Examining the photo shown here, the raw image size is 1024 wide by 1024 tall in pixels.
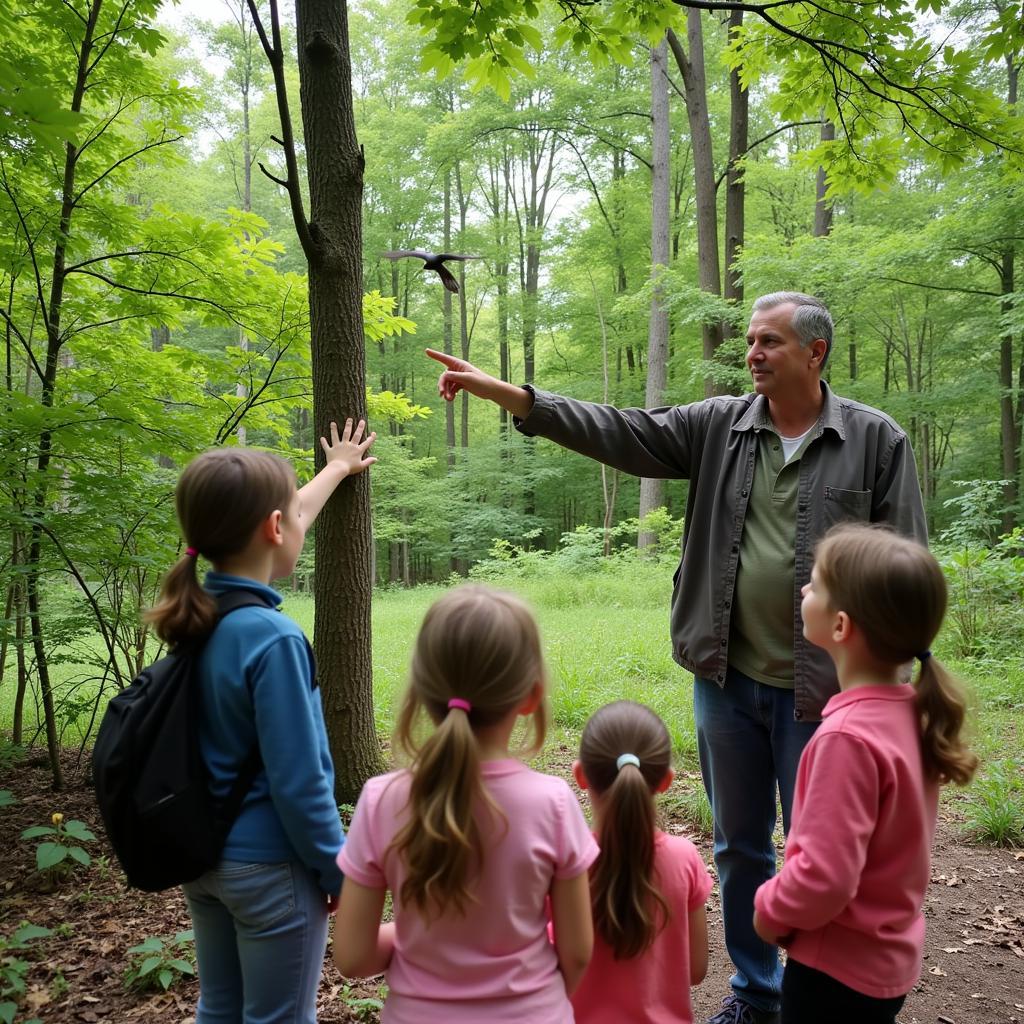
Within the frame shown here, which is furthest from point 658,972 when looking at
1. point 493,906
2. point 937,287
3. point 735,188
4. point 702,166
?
point 702,166

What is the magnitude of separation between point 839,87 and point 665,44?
11950mm

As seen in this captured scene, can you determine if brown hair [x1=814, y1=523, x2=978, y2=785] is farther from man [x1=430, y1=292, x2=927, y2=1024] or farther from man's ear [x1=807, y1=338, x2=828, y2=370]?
man's ear [x1=807, y1=338, x2=828, y2=370]

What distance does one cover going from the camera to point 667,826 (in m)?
3.94

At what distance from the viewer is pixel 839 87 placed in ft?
12.9

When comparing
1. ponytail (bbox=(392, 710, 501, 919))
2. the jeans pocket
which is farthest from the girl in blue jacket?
ponytail (bbox=(392, 710, 501, 919))

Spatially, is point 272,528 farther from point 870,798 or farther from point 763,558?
point 763,558

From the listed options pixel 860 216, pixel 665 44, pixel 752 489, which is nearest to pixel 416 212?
pixel 665 44

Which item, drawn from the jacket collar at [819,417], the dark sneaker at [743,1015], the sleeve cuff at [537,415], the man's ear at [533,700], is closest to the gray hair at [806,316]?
the jacket collar at [819,417]

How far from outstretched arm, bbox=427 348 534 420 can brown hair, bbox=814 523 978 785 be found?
1.29 m

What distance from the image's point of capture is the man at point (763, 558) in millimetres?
2301

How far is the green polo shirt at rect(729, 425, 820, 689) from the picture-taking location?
7.63 ft

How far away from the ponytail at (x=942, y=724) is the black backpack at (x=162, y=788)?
1.48m

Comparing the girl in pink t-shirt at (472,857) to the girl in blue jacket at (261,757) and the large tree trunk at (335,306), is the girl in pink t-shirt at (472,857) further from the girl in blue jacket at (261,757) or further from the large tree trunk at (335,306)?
the large tree trunk at (335,306)

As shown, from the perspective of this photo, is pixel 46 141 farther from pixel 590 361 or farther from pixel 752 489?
pixel 590 361
